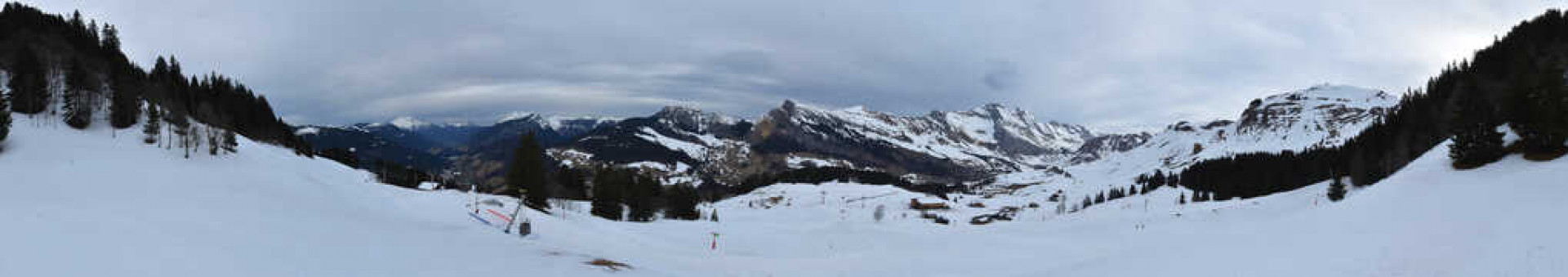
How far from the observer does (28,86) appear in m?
53.0

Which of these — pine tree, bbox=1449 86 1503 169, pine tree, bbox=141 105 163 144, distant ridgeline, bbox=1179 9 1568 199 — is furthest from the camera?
pine tree, bbox=141 105 163 144

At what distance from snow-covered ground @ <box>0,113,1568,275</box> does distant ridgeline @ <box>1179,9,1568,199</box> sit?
2153mm

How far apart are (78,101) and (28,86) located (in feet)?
10.7

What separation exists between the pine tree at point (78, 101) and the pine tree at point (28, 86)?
151 cm

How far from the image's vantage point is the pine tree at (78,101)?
53.0 metres

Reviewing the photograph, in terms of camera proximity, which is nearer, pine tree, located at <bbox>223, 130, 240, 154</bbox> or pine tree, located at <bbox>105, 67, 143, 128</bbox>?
pine tree, located at <bbox>105, 67, 143, 128</bbox>

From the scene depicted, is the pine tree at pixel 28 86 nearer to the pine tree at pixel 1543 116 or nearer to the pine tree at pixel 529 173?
the pine tree at pixel 529 173

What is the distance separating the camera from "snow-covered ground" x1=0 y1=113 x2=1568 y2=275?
1511 cm

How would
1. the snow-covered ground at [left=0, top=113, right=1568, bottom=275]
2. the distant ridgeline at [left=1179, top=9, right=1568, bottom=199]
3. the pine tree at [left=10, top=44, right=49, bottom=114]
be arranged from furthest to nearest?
the pine tree at [left=10, top=44, right=49, bottom=114] < the distant ridgeline at [left=1179, top=9, right=1568, bottom=199] < the snow-covered ground at [left=0, top=113, right=1568, bottom=275]

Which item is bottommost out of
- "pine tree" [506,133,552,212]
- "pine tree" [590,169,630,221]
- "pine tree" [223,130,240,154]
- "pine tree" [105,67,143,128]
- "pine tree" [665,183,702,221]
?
"pine tree" [665,183,702,221]

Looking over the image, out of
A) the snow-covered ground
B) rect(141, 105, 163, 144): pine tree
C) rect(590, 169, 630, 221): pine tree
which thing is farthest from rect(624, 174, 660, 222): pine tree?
rect(141, 105, 163, 144): pine tree

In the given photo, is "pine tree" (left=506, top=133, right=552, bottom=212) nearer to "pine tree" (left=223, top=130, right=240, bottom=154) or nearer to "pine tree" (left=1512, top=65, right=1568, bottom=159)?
"pine tree" (left=223, top=130, right=240, bottom=154)

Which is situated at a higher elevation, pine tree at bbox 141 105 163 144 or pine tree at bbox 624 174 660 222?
pine tree at bbox 141 105 163 144

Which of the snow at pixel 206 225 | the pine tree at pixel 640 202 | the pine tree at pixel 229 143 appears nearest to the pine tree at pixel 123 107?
the snow at pixel 206 225
